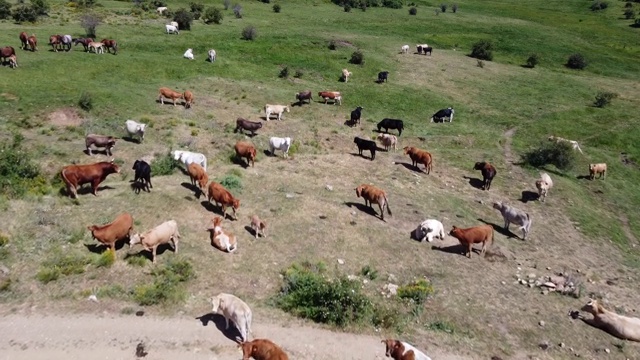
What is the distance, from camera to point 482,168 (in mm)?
27984

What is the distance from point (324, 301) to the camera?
48.0 ft

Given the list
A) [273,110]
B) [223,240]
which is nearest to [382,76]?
[273,110]

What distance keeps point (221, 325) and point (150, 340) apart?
6.31 feet

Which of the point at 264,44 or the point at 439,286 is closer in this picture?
the point at 439,286

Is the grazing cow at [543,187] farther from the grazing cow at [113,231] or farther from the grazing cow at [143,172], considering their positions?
the grazing cow at [113,231]

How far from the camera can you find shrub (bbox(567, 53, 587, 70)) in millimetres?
59906

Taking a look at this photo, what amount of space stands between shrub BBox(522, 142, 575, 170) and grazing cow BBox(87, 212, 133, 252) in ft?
84.7

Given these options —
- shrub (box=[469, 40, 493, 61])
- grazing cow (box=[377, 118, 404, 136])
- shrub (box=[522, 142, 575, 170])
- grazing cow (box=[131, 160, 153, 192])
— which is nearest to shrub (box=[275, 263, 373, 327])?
grazing cow (box=[131, 160, 153, 192])

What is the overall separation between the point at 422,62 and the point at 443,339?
1697 inches

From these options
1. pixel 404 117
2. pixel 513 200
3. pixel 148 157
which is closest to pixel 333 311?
pixel 148 157

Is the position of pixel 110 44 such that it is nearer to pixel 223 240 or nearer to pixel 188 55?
pixel 188 55

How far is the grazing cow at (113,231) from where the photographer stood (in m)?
15.6

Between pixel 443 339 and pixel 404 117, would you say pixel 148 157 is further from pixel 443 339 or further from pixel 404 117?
Answer: pixel 404 117

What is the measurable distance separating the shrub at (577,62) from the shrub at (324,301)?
187 feet
